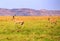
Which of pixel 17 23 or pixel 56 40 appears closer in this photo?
pixel 56 40

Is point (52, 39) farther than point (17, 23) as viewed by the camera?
No

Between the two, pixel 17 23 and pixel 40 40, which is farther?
pixel 17 23

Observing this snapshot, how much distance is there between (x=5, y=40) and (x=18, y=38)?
1144mm

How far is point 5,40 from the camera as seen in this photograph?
13719mm

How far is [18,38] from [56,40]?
9.72 ft

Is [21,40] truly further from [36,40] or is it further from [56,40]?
[56,40]

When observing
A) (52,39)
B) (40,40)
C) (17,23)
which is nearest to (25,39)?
(40,40)

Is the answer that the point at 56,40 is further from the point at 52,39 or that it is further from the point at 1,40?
the point at 1,40

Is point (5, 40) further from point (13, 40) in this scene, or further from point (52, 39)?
point (52, 39)

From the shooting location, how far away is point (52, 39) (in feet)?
47.1

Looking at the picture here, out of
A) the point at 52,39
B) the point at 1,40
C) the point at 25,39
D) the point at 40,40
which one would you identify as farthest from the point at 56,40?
the point at 1,40

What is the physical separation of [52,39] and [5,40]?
3662 millimetres

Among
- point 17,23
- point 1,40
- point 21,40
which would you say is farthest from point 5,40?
point 17,23

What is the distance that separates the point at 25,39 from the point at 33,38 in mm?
745
